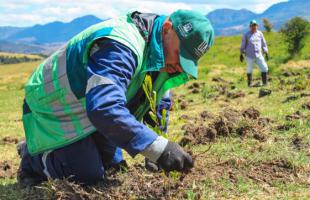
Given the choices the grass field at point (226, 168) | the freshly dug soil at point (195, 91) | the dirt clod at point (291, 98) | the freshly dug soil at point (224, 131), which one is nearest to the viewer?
the grass field at point (226, 168)

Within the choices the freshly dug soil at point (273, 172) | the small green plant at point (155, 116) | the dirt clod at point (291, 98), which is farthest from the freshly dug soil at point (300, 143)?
the dirt clod at point (291, 98)

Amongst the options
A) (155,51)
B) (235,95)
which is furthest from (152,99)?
(235,95)

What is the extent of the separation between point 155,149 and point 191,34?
0.83 m

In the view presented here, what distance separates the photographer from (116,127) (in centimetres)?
298

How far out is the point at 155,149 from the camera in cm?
305

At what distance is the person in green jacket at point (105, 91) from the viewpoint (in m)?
3.01

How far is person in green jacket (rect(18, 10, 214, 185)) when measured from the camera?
9.89 ft

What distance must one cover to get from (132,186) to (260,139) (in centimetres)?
206

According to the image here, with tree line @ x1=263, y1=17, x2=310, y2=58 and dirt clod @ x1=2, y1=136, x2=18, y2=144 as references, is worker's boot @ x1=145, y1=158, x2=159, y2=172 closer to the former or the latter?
dirt clod @ x1=2, y1=136, x2=18, y2=144

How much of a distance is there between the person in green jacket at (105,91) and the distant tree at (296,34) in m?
17.9

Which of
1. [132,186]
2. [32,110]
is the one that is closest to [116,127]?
[132,186]

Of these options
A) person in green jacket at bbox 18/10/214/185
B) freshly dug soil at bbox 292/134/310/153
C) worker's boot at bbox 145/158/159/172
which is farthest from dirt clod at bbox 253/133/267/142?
person in green jacket at bbox 18/10/214/185

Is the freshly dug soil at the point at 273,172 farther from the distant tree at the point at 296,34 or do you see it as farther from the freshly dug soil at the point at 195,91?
the distant tree at the point at 296,34

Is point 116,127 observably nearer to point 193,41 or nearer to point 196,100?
point 193,41
